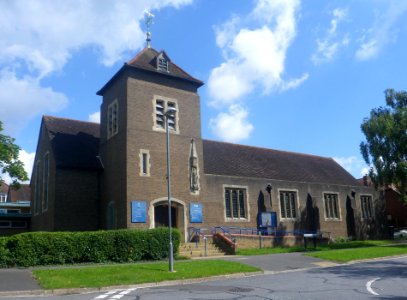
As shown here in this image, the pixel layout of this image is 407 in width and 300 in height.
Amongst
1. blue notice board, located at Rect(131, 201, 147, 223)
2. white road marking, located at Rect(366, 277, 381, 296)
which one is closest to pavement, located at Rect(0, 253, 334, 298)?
white road marking, located at Rect(366, 277, 381, 296)

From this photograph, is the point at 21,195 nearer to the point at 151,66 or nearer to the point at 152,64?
the point at 152,64

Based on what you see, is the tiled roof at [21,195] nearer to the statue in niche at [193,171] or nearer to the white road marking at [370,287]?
the statue in niche at [193,171]

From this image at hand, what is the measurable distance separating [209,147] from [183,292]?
23788mm

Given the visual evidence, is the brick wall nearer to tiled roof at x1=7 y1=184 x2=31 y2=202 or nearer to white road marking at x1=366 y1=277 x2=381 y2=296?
white road marking at x1=366 y1=277 x2=381 y2=296

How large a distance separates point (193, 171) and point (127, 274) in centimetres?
1383

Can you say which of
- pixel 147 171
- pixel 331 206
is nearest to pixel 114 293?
pixel 147 171

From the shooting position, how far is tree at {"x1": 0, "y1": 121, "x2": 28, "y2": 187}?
25.4m

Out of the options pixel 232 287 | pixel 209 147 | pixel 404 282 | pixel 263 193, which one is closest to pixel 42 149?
pixel 209 147

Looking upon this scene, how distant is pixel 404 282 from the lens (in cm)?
1302

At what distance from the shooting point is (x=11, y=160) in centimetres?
2566

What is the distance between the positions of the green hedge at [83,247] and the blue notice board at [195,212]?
5367 mm

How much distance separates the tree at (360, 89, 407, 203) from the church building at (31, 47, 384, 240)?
6654mm

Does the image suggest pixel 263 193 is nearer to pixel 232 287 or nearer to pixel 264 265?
pixel 264 265

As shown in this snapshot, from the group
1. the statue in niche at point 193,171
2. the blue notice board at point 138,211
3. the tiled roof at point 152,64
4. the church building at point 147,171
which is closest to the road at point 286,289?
the blue notice board at point 138,211
